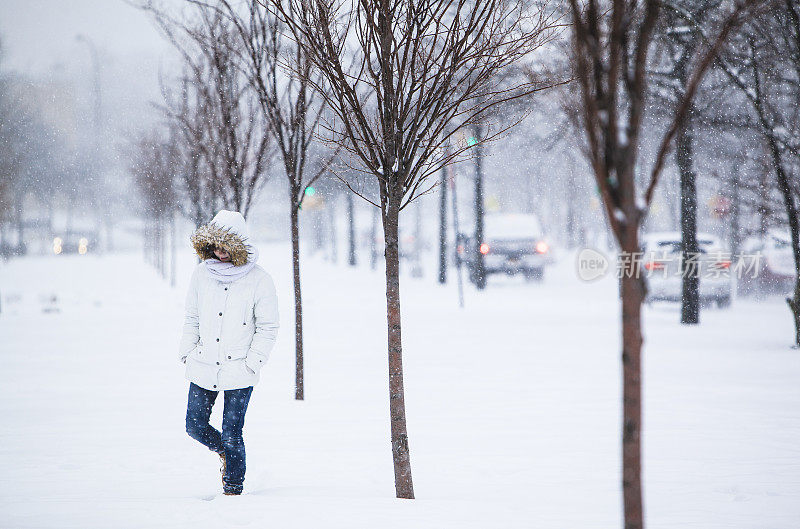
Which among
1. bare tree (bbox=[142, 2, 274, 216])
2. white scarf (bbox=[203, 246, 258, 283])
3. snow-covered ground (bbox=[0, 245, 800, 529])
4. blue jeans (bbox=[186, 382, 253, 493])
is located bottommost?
snow-covered ground (bbox=[0, 245, 800, 529])

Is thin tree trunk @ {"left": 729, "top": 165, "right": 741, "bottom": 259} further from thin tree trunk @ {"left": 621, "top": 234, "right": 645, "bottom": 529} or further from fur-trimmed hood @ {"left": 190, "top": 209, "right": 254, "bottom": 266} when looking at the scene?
thin tree trunk @ {"left": 621, "top": 234, "right": 645, "bottom": 529}

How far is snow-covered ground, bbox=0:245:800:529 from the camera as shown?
3.92 meters

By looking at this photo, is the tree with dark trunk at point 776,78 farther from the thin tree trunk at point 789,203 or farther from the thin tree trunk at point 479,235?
the thin tree trunk at point 479,235

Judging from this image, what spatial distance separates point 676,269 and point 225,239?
14096mm

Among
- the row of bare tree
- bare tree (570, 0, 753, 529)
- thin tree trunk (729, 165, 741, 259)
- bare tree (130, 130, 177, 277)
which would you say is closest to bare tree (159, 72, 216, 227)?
the row of bare tree

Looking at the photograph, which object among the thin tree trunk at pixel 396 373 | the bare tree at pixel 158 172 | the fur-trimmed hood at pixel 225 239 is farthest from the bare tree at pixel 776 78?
the bare tree at pixel 158 172

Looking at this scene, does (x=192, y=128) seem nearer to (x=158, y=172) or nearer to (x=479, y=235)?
(x=158, y=172)

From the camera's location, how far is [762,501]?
14.0ft

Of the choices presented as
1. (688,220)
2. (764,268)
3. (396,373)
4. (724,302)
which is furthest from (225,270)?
(764,268)

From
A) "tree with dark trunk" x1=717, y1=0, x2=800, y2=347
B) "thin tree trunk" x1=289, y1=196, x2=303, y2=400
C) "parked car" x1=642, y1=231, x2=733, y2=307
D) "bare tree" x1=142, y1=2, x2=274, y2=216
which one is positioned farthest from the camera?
"parked car" x1=642, y1=231, x2=733, y2=307

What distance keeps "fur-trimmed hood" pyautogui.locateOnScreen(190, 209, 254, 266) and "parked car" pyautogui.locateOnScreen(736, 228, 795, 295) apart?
55.4 feet

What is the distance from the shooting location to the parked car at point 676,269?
1585 cm

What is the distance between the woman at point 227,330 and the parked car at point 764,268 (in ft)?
55.3

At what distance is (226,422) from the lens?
162 inches
